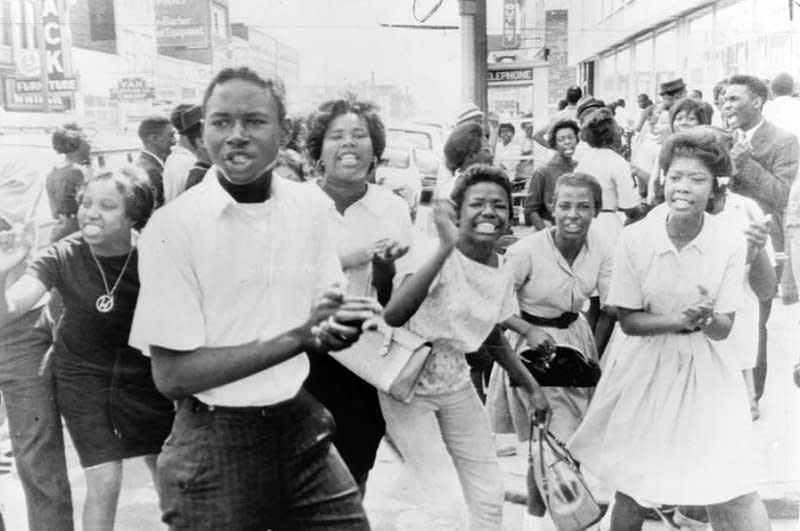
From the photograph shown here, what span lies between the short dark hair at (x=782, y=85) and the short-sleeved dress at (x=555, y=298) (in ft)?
2.51

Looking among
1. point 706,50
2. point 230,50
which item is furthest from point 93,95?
point 706,50

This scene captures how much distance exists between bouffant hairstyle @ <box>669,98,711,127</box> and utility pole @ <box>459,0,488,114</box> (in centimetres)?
70

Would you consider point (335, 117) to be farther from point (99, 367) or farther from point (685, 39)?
point (685, 39)

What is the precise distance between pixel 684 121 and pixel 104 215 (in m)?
1.90

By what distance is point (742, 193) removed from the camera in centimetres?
310

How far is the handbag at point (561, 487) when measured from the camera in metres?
2.94

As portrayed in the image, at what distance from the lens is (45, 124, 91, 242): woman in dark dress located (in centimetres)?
257

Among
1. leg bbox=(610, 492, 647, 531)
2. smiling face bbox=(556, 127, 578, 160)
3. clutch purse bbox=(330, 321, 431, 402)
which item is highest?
smiling face bbox=(556, 127, 578, 160)

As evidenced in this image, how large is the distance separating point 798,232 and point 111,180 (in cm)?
229

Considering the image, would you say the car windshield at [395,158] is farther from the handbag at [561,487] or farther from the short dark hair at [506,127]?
the handbag at [561,487]

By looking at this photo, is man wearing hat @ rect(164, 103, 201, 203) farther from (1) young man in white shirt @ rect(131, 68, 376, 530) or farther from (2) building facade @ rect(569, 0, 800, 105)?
(2) building facade @ rect(569, 0, 800, 105)

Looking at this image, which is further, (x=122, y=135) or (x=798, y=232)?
(x=798, y=232)

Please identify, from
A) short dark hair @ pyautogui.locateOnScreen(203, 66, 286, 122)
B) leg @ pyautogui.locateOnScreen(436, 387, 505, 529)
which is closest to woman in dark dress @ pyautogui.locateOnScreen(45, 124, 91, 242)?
short dark hair @ pyautogui.locateOnScreen(203, 66, 286, 122)

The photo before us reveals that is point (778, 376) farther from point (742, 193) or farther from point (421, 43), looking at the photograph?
point (421, 43)
